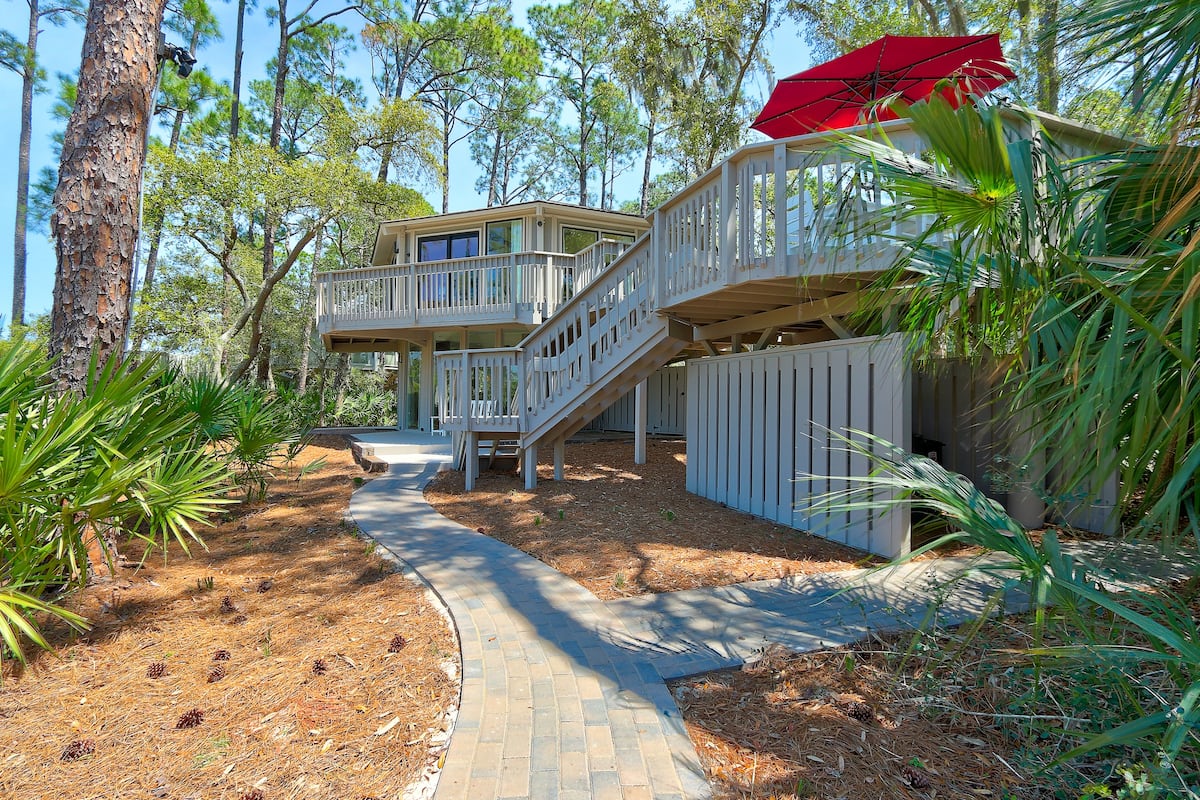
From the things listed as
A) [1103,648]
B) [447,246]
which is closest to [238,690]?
[1103,648]

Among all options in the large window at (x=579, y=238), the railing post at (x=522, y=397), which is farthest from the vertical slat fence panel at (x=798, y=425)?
the large window at (x=579, y=238)

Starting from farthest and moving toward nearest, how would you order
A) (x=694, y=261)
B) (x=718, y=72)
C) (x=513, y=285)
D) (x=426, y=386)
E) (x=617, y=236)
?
(x=718, y=72) → (x=617, y=236) → (x=426, y=386) → (x=513, y=285) → (x=694, y=261)

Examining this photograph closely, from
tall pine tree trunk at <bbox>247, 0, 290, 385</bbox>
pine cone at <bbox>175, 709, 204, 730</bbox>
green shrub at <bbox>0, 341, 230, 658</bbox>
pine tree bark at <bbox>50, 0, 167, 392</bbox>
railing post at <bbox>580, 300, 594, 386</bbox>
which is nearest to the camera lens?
pine cone at <bbox>175, 709, 204, 730</bbox>

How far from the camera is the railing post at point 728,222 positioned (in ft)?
17.3

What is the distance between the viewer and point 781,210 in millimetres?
4891

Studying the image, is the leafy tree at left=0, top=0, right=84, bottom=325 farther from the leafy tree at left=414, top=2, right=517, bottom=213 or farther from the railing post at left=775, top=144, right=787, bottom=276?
the railing post at left=775, top=144, right=787, bottom=276

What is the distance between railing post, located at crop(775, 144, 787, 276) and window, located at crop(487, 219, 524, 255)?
961cm

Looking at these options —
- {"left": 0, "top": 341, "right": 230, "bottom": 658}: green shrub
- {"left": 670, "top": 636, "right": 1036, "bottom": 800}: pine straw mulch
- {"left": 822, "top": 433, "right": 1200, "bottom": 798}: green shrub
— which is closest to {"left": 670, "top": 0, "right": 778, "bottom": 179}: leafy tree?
{"left": 0, "top": 341, "right": 230, "bottom": 658}: green shrub

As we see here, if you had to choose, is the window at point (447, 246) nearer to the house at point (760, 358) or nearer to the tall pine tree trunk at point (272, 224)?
the tall pine tree trunk at point (272, 224)

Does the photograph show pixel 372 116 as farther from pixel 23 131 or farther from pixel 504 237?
pixel 23 131

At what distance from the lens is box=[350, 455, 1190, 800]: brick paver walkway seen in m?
2.25

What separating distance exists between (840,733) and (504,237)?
1321cm

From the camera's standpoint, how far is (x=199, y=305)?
18.0 metres

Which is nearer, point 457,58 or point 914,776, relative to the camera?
point 914,776
